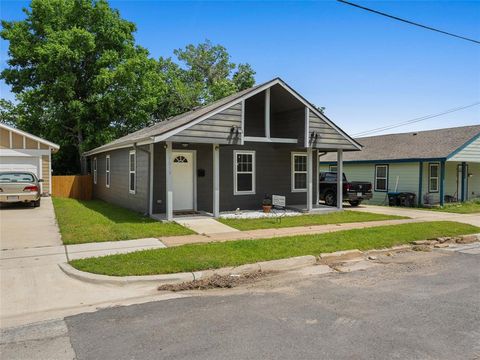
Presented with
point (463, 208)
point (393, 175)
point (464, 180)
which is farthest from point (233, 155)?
point (464, 180)

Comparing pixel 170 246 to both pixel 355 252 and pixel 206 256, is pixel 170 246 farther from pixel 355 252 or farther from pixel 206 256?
pixel 355 252

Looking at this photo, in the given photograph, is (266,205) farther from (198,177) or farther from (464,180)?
(464,180)

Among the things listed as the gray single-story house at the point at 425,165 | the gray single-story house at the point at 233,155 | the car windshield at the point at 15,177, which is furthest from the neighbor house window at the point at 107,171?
the gray single-story house at the point at 425,165

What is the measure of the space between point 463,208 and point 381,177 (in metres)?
4.65

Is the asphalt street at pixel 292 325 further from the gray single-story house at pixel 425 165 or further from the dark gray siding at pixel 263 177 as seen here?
the gray single-story house at pixel 425 165

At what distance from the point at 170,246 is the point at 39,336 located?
14.3ft

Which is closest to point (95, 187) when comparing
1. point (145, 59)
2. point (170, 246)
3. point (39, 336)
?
point (145, 59)

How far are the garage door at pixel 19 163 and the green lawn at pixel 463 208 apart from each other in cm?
2141

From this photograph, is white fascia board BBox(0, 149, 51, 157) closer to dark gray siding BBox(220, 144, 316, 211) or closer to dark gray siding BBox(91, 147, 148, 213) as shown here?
dark gray siding BBox(91, 147, 148, 213)

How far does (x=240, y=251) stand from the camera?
802 centimetres

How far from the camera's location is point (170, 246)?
855 cm

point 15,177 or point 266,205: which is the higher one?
point 15,177

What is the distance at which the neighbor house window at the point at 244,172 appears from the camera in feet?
50.3

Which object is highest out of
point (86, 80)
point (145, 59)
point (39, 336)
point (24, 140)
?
point (145, 59)
